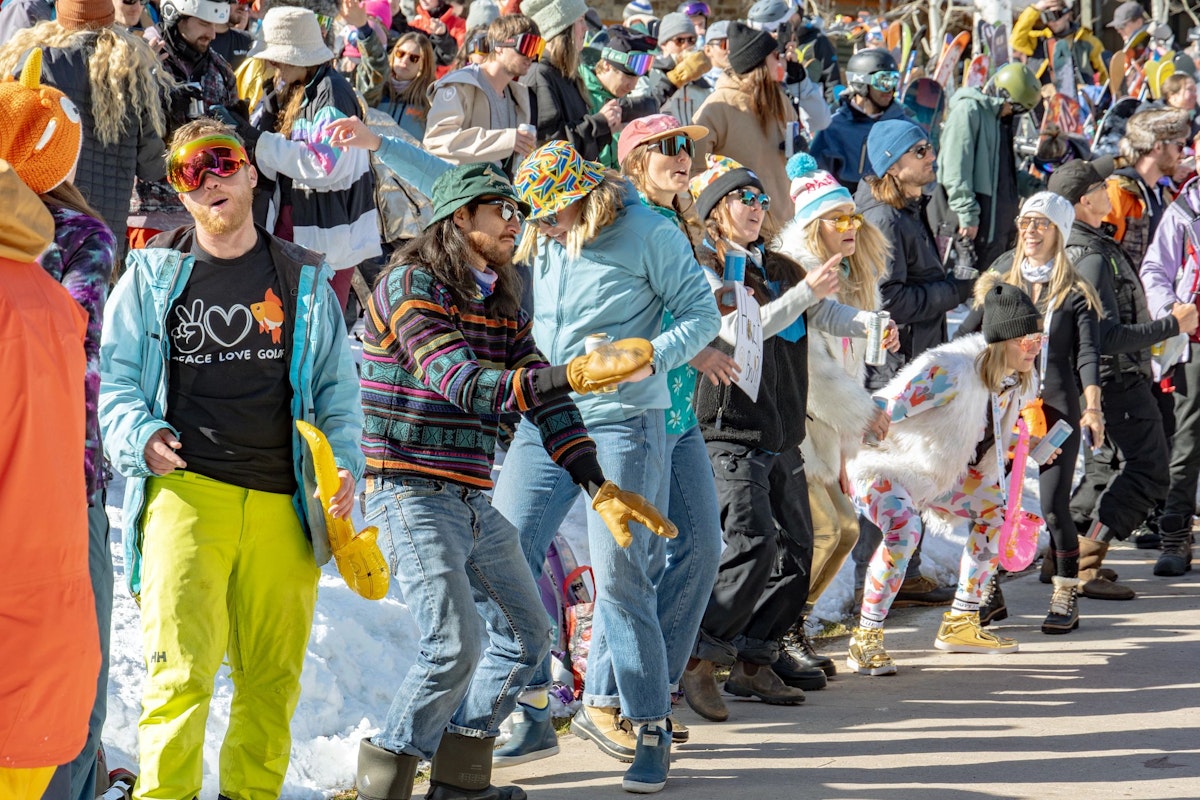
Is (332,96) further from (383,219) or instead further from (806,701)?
(806,701)

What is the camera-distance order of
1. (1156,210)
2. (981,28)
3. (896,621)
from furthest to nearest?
(981,28) < (1156,210) < (896,621)

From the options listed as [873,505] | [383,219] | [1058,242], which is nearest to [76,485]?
[873,505]

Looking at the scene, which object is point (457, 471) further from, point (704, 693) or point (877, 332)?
point (877, 332)

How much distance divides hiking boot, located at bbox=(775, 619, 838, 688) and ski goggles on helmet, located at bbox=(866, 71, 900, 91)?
445 centimetres

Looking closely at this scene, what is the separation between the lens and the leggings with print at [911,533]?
6.80m

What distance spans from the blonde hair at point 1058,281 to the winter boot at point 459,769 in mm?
4086

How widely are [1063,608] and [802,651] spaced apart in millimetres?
1596

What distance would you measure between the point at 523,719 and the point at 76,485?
2.55m

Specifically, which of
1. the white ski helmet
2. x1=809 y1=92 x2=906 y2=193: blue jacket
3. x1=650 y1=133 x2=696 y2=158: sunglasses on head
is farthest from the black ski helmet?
the white ski helmet

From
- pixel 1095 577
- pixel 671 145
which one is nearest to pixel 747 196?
pixel 671 145

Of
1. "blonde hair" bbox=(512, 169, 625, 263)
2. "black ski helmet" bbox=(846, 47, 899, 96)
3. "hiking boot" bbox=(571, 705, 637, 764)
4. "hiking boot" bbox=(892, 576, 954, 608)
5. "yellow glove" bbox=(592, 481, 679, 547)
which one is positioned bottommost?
"hiking boot" bbox=(892, 576, 954, 608)

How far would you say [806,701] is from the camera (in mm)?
6391

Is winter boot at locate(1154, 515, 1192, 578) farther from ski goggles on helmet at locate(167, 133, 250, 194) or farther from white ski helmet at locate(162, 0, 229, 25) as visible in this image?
ski goggles on helmet at locate(167, 133, 250, 194)

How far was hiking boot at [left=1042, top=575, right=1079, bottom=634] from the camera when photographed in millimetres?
7543
